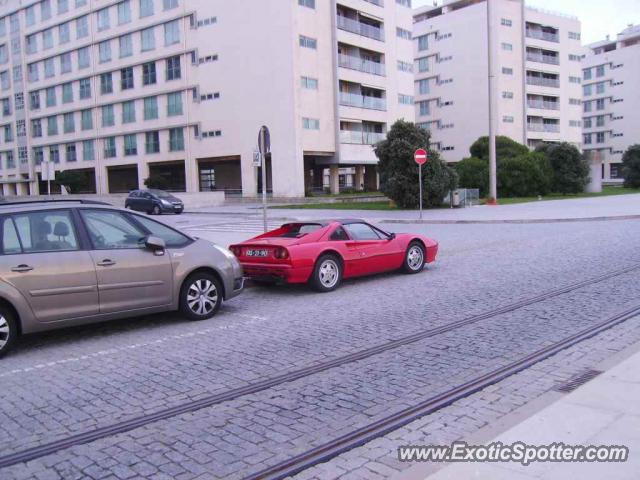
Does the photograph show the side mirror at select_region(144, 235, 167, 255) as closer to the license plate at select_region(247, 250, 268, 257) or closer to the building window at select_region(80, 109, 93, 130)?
the license plate at select_region(247, 250, 268, 257)

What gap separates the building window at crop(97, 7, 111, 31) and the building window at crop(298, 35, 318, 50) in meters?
22.7

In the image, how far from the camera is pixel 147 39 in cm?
5681

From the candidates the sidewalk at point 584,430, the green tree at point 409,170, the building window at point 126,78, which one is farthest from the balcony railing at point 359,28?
the sidewalk at point 584,430

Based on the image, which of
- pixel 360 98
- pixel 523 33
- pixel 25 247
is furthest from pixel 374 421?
pixel 523 33

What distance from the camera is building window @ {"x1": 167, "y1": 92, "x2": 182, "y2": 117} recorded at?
54862mm

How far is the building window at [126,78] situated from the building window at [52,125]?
11.8m

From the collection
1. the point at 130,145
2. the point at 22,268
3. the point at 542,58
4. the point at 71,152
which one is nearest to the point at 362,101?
the point at 130,145

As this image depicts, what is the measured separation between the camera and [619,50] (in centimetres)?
10262

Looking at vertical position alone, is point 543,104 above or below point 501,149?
above

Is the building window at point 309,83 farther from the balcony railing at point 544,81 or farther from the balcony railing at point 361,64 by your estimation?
the balcony railing at point 544,81

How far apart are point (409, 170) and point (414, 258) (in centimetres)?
2061

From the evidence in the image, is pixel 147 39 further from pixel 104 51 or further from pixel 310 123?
pixel 310 123

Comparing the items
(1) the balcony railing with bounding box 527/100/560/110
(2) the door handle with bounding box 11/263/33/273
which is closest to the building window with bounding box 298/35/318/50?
(1) the balcony railing with bounding box 527/100/560/110

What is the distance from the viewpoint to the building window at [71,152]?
64750mm
